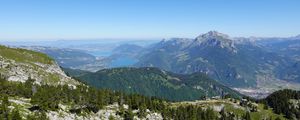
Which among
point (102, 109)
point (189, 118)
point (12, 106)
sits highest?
point (12, 106)

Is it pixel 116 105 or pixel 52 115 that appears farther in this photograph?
pixel 116 105

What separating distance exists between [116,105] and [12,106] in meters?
64.2

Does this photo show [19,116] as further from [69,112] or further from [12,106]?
[69,112]

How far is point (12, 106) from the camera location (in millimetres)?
115812

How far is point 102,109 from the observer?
159m

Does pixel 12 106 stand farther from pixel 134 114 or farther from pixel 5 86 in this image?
pixel 134 114

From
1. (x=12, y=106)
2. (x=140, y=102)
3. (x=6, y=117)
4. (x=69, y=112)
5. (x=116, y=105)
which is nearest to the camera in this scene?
(x=6, y=117)

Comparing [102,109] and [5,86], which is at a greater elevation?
[5,86]

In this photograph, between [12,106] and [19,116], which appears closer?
[19,116]

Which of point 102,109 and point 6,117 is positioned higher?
point 6,117

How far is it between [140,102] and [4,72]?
73.4 meters

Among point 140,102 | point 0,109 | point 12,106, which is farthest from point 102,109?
point 0,109

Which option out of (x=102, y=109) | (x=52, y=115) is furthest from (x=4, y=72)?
(x=52, y=115)

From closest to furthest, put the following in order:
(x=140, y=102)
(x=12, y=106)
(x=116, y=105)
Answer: (x=12, y=106) → (x=116, y=105) → (x=140, y=102)
